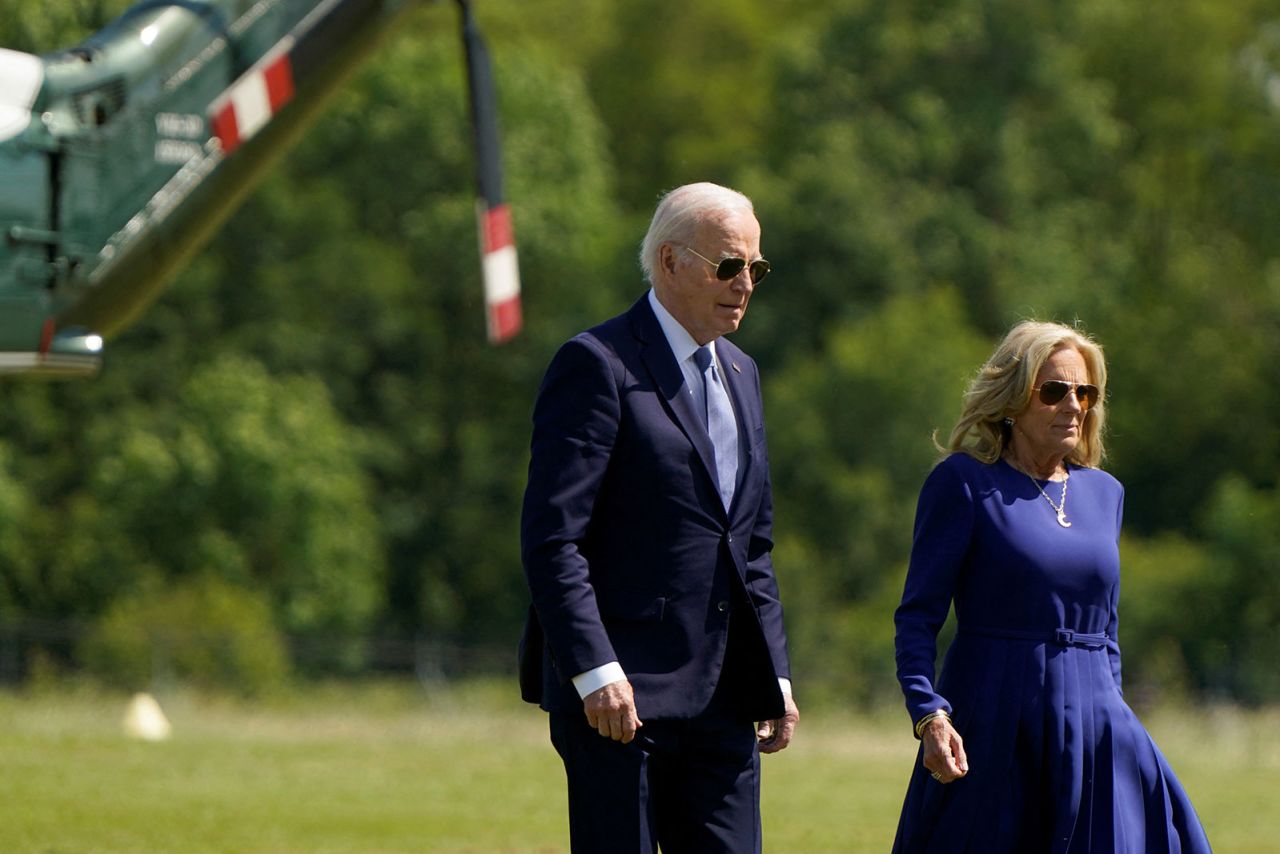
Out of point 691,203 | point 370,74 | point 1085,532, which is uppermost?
point 370,74

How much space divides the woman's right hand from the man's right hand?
762mm

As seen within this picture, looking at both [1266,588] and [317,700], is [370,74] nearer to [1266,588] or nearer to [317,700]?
[317,700]

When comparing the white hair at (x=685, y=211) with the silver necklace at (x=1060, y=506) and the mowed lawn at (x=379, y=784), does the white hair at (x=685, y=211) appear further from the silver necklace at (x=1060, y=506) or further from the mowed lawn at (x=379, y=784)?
the mowed lawn at (x=379, y=784)

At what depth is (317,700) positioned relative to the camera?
35906 millimetres

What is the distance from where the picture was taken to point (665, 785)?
5.15m

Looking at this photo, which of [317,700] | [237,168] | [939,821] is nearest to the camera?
[939,821]

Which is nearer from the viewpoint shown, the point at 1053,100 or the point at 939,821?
the point at 939,821

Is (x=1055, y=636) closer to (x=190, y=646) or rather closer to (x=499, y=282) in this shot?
(x=499, y=282)

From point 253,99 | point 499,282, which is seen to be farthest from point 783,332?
point 253,99

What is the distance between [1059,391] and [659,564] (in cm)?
112

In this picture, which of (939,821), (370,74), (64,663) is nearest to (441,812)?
(939,821)

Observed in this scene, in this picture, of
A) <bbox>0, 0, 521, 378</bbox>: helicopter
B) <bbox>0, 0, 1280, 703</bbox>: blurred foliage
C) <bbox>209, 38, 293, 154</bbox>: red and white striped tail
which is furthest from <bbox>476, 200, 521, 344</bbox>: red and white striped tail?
<bbox>0, 0, 1280, 703</bbox>: blurred foliage

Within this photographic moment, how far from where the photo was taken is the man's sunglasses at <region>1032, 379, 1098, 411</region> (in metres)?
5.53

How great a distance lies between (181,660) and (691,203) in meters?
32.2
